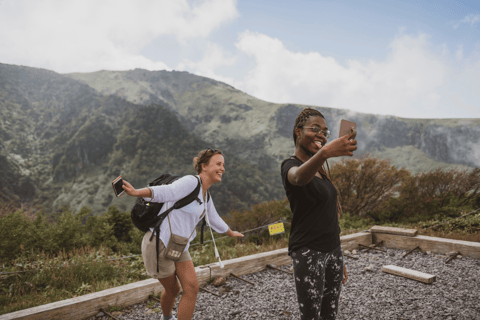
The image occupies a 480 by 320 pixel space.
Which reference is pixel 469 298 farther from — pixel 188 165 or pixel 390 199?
pixel 188 165

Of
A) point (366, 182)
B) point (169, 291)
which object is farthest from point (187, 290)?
point (366, 182)

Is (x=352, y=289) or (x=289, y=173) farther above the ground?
(x=289, y=173)

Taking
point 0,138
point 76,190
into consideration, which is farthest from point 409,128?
point 0,138

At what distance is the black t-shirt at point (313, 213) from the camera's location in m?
1.74

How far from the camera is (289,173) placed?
1.57 metres

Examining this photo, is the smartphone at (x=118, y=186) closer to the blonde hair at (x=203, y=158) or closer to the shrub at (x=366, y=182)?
the blonde hair at (x=203, y=158)

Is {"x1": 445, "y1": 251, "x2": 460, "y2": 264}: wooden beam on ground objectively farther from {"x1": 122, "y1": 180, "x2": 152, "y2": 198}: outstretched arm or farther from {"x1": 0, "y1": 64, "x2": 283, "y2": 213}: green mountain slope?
{"x1": 0, "y1": 64, "x2": 283, "y2": 213}: green mountain slope

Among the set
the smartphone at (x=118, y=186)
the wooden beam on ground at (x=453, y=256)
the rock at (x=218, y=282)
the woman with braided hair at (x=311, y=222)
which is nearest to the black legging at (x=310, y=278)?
the woman with braided hair at (x=311, y=222)

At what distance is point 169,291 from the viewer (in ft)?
8.48

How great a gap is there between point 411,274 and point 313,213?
3.50 m

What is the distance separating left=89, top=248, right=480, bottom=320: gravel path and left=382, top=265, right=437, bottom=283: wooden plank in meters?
0.07

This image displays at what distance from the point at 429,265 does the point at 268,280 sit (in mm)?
2732

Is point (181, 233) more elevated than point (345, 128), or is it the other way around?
point (345, 128)

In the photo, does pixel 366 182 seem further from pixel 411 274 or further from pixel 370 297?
pixel 370 297
